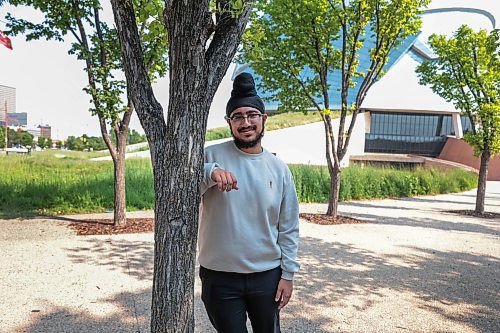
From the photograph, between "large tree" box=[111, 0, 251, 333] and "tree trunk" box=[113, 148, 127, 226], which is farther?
"tree trunk" box=[113, 148, 127, 226]

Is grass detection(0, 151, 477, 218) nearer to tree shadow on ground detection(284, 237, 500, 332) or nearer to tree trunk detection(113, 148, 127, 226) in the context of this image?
tree trunk detection(113, 148, 127, 226)

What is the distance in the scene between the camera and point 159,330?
1.88 m

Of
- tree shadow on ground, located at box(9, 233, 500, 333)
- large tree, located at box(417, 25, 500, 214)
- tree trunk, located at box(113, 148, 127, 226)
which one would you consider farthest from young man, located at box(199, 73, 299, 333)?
large tree, located at box(417, 25, 500, 214)

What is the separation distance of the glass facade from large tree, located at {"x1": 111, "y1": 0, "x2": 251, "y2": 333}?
3740cm

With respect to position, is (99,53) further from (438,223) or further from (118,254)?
(438,223)

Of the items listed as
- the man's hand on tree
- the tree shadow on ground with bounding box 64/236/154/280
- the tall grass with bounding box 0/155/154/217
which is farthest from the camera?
the tall grass with bounding box 0/155/154/217

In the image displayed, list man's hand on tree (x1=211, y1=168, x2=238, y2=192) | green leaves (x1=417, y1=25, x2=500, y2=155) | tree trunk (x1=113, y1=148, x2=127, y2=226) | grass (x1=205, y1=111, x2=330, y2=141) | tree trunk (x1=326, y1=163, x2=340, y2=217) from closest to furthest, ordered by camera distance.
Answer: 1. man's hand on tree (x1=211, y1=168, x2=238, y2=192)
2. tree trunk (x1=113, y1=148, x2=127, y2=226)
3. tree trunk (x1=326, y1=163, x2=340, y2=217)
4. green leaves (x1=417, y1=25, x2=500, y2=155)
5. grass (x1=205, y1=111, x2=330, y2=141)

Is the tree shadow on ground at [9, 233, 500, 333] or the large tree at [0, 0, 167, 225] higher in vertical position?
the large tree at [0, 0, 167, 225]

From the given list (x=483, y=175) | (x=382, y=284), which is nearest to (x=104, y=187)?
(x=382, y=284)

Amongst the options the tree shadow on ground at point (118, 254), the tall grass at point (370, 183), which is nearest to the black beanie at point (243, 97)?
the tree shadow on ground at point (118, 254)

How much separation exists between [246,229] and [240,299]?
343 mm

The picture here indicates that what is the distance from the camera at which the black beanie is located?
194 cm

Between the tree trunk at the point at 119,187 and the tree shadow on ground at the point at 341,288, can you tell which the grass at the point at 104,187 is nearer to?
the tree trunk at the point at 119,187

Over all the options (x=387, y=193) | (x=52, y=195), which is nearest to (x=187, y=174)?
(x=52, y=195)
